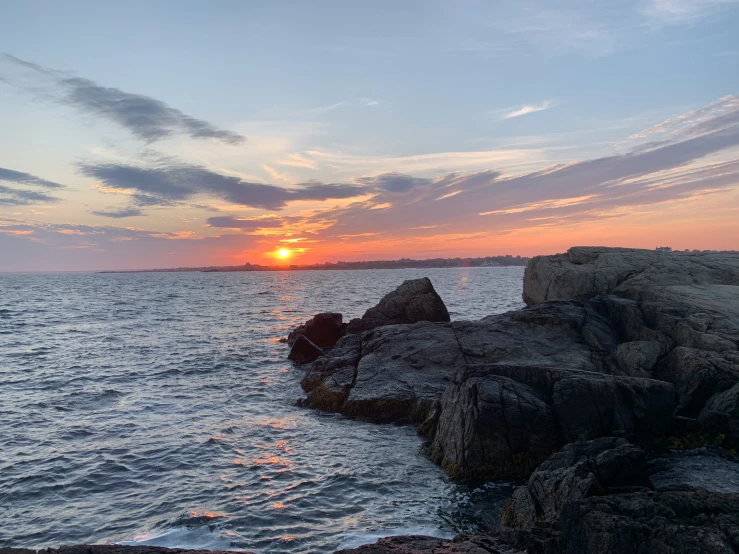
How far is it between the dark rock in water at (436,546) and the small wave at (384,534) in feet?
4.99

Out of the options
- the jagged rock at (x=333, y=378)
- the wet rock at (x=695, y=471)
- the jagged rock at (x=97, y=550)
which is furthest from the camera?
the jagged rock at (x=333, y=378)

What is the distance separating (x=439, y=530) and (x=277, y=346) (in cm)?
2886

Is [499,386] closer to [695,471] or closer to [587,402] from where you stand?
[587,402]

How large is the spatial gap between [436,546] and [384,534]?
2.37m

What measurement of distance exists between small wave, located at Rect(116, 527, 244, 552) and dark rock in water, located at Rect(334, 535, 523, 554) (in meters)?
3.46

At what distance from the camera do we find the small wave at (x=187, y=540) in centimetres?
1037

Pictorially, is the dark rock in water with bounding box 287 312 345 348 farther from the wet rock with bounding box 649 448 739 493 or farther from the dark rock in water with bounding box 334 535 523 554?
the dark rock in water with bounding box 334 535 523 554

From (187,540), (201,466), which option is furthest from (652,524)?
(201,466)

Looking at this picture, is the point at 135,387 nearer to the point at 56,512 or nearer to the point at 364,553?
the point at 56,512

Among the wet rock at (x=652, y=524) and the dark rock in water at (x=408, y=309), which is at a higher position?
the dark rock in water at (x=408, y=309)

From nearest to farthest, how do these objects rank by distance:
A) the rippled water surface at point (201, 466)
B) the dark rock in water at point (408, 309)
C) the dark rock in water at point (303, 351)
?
the rippled water surface at point (201, 466) < the dark rock in water at point (303, 351) < the dark rock in water at point (408, 309)

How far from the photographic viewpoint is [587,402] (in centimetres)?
1428

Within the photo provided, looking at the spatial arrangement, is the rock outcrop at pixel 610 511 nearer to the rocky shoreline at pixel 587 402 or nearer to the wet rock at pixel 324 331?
the rocky shoreline at pixel 587 402

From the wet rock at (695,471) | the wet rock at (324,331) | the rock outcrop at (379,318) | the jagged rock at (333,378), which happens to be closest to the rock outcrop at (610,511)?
the wet rock at (695,471)
